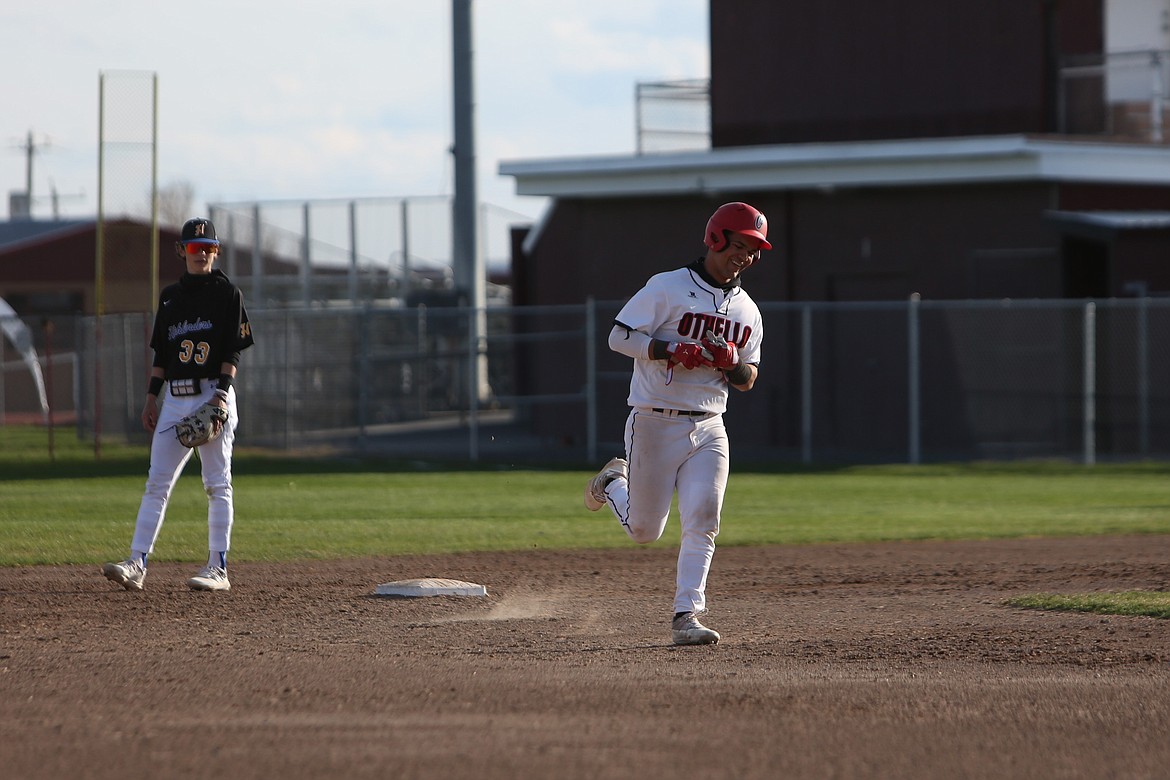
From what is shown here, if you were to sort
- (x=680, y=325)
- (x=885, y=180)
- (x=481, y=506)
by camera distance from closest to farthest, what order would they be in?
(x=680, y=325), (x=481, y=506), (x=885, y=180)

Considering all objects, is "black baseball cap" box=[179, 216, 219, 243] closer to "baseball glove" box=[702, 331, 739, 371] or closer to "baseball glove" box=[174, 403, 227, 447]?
"baseball glove" box=[174, 403, 227, 447]

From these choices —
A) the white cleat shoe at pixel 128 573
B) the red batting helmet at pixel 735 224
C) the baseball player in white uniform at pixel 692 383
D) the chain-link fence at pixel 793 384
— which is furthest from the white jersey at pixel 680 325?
the chain-link fence at pixel 793 384

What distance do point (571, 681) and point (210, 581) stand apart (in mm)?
3677

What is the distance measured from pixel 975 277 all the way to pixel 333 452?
32.7 ft

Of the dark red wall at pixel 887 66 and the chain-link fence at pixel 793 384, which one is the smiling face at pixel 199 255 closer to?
the chain-link fence at pixel 793 384

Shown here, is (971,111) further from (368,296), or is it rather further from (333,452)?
(368,296)

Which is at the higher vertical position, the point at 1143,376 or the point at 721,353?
the point at 721,353

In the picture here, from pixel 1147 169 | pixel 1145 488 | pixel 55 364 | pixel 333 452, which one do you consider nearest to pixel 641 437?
pixel 1145 488

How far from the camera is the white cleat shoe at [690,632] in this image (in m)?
7.46

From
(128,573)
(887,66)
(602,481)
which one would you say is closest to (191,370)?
(128,573)

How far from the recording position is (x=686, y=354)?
23.6 feet

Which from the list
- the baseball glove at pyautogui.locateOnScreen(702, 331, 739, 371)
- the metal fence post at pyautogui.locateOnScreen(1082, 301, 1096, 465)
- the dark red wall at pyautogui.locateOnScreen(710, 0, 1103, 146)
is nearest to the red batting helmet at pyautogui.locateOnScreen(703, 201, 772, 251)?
the baseball glove at pyautogui.locateOnScreen(702, 331, 739, 371)

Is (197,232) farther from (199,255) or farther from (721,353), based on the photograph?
(721,353)

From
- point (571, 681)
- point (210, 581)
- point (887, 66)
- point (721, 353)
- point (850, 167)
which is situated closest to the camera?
point (571, 681)
